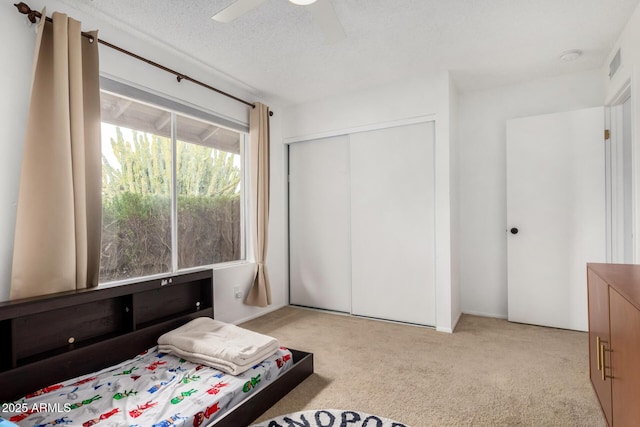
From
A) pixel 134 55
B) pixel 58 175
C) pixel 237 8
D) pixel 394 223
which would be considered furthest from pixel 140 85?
pixel 394 223

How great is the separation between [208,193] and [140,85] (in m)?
1.08

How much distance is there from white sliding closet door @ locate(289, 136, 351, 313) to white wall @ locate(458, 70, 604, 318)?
1.29 metres

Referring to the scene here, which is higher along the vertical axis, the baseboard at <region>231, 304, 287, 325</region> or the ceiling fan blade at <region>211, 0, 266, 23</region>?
the ceiling fan blade at <region>211, 0, 266, 23</region>

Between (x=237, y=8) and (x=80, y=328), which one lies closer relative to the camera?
(x=237, y=8)

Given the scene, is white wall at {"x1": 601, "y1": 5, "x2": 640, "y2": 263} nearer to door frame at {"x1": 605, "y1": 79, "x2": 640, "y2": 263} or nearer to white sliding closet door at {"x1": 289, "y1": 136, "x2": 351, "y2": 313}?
door frame at {"x1": 605, "y1": 79, "x2": 640, "y2": 263}

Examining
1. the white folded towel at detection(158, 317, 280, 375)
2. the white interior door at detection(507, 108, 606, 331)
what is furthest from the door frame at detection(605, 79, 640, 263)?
the white folded towel at detection(158, 317, 280, 375)

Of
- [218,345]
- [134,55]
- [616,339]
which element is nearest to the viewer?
[616,339]

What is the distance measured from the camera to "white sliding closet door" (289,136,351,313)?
3766mm

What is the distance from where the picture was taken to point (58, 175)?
1.97 m

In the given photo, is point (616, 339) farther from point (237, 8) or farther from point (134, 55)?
point (134, 55)

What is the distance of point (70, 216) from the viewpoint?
200 cm

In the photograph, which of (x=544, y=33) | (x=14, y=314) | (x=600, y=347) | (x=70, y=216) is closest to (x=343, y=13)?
(x=544, y=33)

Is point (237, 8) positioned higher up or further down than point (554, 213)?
higher up

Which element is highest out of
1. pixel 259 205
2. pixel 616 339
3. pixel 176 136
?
pixel 176 136
